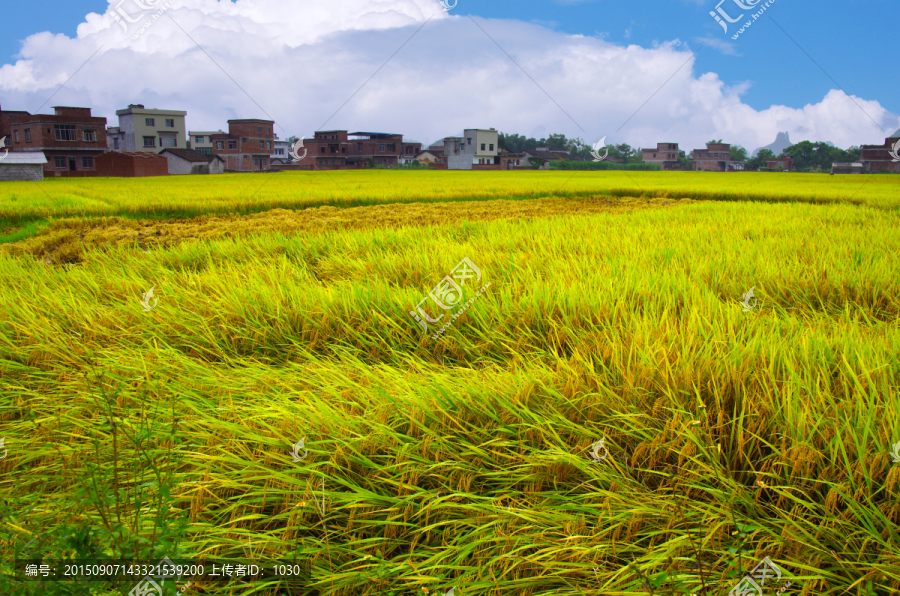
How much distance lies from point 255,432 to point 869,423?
5.89 feet

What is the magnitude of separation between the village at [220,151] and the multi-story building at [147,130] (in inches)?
3.3

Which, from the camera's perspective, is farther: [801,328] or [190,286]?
[190,286]

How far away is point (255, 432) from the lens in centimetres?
165

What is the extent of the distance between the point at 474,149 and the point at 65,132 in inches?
1362

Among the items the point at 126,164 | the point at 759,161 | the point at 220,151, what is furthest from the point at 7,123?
the point at 759,161

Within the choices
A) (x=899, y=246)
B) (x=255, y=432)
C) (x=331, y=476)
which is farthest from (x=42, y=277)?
(x=899, y=246)

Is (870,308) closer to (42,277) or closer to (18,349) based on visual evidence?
(18,349)

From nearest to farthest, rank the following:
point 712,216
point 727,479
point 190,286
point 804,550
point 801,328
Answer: point 804,550, point 727,479, point 801,328, point 190,286, point 712,216

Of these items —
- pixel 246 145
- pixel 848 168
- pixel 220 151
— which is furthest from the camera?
pixel 220 151

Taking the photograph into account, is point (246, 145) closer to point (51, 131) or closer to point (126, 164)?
point (126, 164)

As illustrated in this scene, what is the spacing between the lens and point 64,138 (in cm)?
3569

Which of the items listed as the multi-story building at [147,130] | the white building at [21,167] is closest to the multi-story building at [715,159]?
the multi-story building at [147,130]

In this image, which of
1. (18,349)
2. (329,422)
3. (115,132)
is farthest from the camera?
(115,132)

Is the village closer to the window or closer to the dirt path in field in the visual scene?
the window
